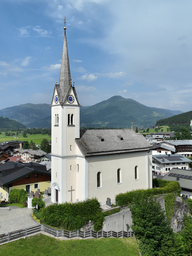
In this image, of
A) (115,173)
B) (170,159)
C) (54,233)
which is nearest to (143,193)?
(115,173)

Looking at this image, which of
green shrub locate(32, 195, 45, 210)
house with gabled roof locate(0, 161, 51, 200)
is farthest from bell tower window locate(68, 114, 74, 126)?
house with gabled roof locate(0, 161, 51, 200)

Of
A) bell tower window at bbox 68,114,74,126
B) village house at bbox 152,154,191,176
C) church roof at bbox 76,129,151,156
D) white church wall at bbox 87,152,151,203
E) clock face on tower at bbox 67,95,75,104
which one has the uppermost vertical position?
clock face on tower at bbox 67,95,75,104

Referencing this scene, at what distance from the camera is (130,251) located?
2403 cm

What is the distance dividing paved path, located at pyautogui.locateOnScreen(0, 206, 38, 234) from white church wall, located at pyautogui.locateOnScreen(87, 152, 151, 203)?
8829mm

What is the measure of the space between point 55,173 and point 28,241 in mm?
12496

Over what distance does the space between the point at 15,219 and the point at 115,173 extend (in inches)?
618

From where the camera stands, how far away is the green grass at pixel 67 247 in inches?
789

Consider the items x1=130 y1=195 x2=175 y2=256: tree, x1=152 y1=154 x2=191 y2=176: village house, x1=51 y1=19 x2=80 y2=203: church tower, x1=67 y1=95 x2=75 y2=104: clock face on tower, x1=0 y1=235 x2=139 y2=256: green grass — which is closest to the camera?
x1=0 y1=235 x2=139 y2=256: green grass

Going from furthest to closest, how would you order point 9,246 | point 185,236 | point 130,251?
point 185,236
point 130,251
point 9,246

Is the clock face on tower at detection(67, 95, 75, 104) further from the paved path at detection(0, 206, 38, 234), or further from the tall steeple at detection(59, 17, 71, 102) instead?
the paved path at detection(0, 206, 38, 234)

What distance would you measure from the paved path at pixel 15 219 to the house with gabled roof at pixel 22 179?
8.61m

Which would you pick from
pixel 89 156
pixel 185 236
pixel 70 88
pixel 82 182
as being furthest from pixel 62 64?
pixel 185 236

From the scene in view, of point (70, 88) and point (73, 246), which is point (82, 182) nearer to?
point (73, 246)

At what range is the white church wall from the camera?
32053 mm
